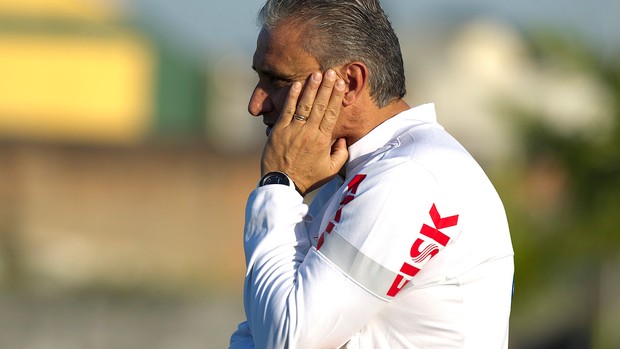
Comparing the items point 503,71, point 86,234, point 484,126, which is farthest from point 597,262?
point 503,71

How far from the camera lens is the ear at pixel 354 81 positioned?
324cm

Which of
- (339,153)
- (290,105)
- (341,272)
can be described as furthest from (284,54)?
(341,272)

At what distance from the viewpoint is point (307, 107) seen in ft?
10.6

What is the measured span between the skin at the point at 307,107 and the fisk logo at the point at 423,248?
17.0 inches

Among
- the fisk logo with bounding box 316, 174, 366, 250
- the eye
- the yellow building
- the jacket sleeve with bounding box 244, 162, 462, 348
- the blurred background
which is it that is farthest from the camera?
the yellow building

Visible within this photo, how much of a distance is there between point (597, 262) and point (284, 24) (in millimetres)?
9647

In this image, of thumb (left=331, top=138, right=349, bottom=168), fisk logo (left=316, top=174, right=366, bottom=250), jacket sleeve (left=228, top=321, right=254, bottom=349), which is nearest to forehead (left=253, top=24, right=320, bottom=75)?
thumb (left=331, top=138, right=349, bottom=168)

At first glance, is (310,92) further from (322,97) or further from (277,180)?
(277,180)

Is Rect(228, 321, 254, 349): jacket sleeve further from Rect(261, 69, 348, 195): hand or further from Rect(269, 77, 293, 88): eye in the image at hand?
Rect(269, 77, 293, 88): eye

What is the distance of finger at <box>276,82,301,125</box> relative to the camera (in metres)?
3.23

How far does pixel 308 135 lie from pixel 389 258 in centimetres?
47

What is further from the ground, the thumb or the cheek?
the cheek

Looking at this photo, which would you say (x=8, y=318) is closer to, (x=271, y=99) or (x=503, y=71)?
(x=271, y=99)

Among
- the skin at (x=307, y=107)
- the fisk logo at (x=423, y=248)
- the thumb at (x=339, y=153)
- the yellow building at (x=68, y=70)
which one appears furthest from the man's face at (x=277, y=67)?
the yellow building at (x=68, y=70)
